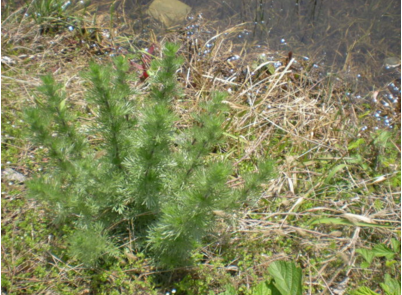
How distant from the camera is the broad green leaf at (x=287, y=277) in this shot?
1776 mm

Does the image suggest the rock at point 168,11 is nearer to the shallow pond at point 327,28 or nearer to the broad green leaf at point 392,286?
the shallow pond at point 327,28

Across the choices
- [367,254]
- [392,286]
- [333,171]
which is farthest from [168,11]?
[392,286]

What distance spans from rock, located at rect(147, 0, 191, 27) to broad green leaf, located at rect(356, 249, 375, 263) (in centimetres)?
267

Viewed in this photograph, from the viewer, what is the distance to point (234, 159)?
104 inches

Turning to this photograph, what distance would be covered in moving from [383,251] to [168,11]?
2936 mm

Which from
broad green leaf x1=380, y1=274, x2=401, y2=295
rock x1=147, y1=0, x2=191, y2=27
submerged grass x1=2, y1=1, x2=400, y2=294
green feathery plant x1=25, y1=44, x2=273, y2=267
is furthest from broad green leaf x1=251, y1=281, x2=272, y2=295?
rock x1=147, y1=0, x2=191, y2=27

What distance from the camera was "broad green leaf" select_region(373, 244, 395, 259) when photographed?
81.7 inches

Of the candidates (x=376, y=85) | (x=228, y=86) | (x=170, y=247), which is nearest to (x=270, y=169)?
(x=170, y=247)

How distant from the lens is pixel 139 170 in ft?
5.74

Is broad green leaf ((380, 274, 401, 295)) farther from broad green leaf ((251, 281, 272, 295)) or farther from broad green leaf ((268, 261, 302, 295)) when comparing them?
broad green leaf ((251, 281, 272, 295))

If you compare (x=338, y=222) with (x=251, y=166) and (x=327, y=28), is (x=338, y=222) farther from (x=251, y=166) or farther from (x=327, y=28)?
(x=327, y=28)

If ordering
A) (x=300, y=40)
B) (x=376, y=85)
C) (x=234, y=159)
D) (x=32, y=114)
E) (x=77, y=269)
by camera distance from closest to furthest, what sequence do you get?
(x=32, y=114) < (x=77, y=269) < (x=234, y=159) < (x=376, y=85) < (x=300, y=40)

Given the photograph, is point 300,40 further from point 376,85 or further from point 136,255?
point 136,255

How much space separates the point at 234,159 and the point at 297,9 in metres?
2.05
